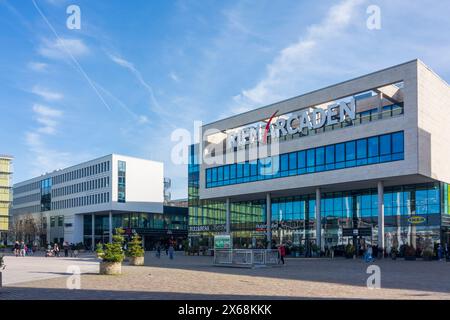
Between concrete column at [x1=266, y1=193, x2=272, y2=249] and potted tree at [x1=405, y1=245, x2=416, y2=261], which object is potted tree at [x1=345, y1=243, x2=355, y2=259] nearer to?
potted tree at [x1=405, y1=245, x2=416, y2=261]

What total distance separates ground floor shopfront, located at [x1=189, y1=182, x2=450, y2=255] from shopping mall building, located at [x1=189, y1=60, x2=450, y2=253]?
0.10 m

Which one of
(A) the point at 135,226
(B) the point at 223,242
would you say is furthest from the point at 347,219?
(A) the point at 135,226

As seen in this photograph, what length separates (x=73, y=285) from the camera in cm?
2077

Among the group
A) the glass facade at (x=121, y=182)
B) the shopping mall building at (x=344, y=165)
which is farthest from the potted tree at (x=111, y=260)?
the glass facade at (x=121, y=182)

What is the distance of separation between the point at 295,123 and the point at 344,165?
326 inches

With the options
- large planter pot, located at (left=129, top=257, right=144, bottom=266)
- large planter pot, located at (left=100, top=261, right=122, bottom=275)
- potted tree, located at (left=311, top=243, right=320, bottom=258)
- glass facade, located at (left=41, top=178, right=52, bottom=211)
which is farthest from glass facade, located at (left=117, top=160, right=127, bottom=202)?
large planter pot, located at (left=100, top=261, right=122, bottom=275)

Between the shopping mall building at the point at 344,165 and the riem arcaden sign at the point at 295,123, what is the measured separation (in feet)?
0.36

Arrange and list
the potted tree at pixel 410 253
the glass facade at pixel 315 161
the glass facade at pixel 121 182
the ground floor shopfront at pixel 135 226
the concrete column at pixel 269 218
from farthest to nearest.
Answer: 1. the ground floor shopfront at pixel 135 226
2. the glass facade at pixel 121 182
3. the concrete column at pixel 269 218
4. the glass facade at pixel 315 161
5. the potted tree at pixel 410 253

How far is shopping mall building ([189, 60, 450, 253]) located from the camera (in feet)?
154

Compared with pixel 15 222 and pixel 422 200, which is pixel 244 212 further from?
pixel 15 222

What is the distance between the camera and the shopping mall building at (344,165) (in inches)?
1845

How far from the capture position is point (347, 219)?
5559 cm

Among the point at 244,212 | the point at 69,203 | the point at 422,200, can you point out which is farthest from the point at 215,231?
the point at 69,203

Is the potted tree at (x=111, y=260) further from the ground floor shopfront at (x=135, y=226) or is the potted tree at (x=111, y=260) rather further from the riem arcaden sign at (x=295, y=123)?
the ground floor shopfront at (x=135, y=226)
